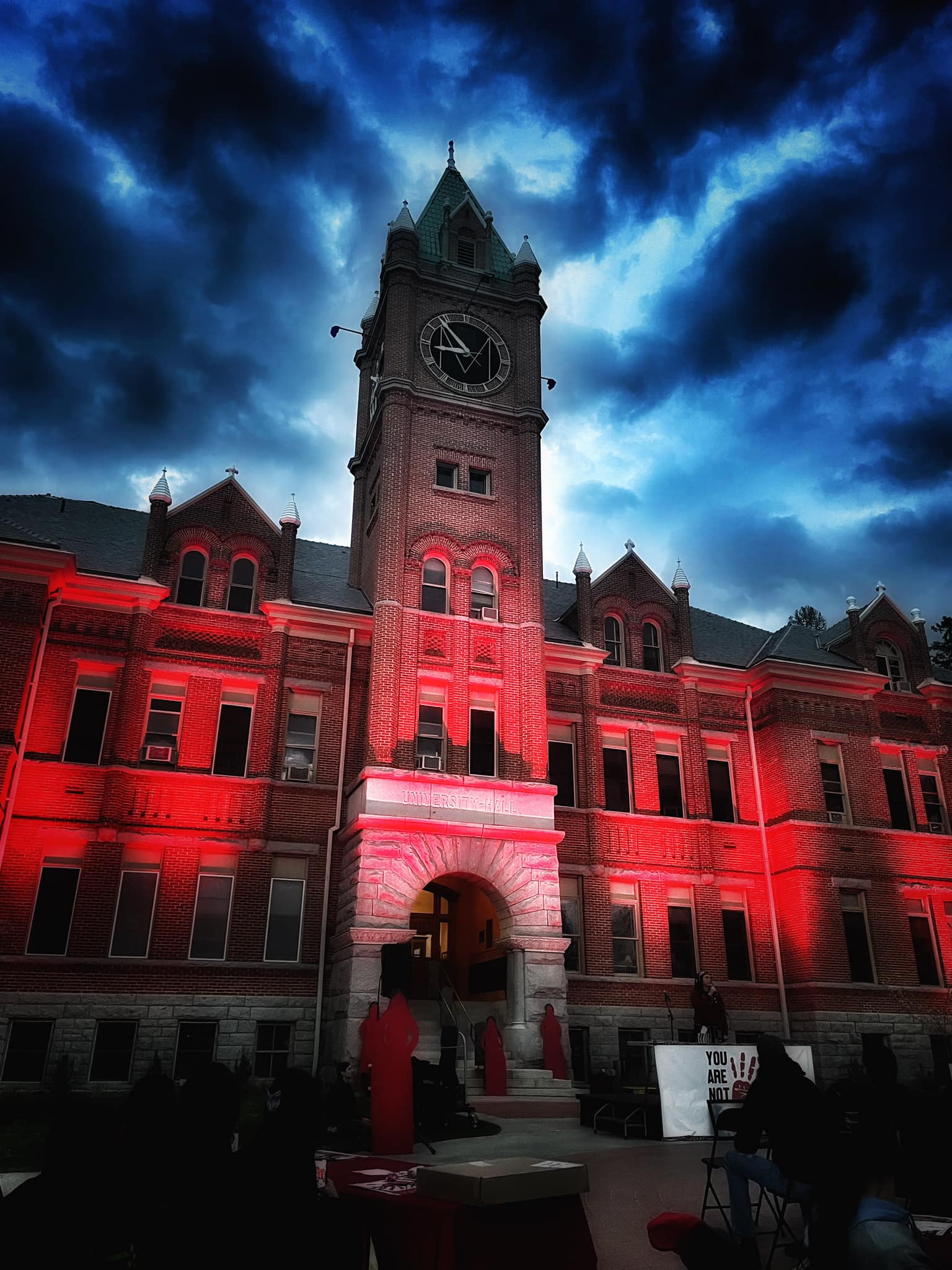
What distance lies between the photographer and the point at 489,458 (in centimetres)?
2919

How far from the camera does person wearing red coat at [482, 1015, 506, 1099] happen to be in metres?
20.1

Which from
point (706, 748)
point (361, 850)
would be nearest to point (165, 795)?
point (361, 850)

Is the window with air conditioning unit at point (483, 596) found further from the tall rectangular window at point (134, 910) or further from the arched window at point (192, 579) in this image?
the tall rectangular window at point (134, 910)

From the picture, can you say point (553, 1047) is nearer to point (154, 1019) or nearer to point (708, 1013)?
point (708, 1013)

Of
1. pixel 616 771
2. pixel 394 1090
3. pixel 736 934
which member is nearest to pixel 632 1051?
pixel 736 934

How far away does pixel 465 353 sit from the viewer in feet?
99.3

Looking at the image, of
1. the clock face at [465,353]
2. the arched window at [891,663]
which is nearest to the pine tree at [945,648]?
the arched window at [891,663]

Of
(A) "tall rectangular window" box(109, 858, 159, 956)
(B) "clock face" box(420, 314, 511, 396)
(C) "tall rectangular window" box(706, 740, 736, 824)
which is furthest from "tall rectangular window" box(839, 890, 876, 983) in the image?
(A) "tall rectangular window" box(109, 858, 159, 956)

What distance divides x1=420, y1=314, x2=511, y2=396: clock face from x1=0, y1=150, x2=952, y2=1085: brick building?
0.42 feet

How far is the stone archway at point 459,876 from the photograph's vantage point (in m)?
22.0

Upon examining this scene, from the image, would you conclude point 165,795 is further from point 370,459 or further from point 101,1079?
point 370,459

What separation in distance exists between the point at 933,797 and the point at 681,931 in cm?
1007

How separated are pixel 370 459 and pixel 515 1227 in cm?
2900

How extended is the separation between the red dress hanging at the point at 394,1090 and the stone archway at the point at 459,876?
8.49 metres
